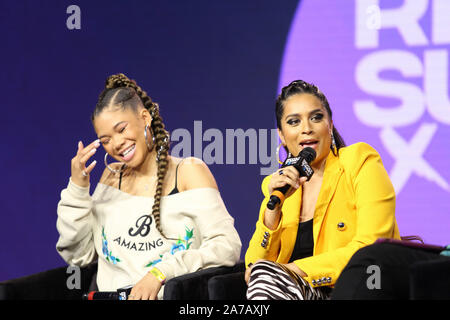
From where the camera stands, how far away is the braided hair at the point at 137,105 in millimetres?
2941

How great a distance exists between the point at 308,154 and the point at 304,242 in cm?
42

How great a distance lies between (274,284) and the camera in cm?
224

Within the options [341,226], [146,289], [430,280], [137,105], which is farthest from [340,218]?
[137,105]

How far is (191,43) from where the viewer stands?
433 cm

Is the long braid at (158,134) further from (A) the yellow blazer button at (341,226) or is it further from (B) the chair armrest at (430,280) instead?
(B) the chair armrest at (430,280)

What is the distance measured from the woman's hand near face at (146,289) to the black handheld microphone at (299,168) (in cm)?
62

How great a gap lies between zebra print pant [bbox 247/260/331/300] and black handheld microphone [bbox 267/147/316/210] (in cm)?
25

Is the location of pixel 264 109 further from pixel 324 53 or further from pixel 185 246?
pixel 185 246

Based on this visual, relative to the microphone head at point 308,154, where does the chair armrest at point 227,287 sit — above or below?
below

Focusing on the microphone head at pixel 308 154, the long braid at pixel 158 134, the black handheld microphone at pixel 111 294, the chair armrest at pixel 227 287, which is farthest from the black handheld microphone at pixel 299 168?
the black handheld microphone at pixel 111 294

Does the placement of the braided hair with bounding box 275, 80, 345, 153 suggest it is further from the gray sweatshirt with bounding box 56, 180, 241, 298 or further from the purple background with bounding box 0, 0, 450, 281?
the purple background with bounding box 0, 0, 450, 281

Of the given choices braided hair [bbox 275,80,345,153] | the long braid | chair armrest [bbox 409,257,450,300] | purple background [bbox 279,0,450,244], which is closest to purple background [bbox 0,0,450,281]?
purple background [bbox 279,0,450,244]
